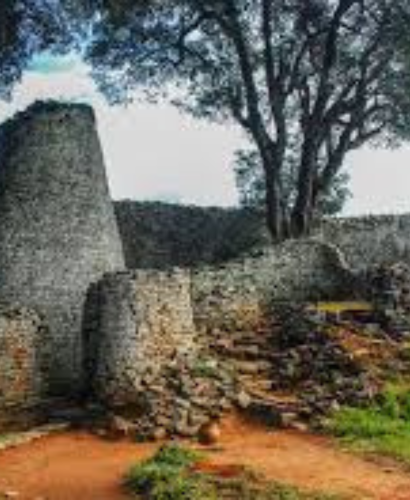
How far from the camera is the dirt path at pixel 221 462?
1769 cm

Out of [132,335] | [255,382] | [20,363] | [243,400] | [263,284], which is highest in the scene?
[263,284]

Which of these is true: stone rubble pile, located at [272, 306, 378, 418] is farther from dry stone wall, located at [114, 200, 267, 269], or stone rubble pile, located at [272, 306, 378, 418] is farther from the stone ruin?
dry stone wall, located at [114, 200, 267, 269]

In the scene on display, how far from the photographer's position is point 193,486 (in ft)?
55.8

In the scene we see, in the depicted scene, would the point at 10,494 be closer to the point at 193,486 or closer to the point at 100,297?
the point at 193,486

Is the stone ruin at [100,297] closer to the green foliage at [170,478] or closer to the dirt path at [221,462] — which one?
the dirt path at [221,462]

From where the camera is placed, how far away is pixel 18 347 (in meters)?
22.8

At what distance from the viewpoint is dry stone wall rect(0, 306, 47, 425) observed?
22438 millimetres

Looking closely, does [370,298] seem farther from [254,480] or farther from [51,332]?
[254,480]

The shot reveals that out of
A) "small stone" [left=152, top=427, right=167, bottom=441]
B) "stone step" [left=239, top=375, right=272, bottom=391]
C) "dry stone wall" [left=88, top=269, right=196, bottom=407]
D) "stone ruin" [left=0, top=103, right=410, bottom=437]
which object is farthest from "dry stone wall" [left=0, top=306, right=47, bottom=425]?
"stone step" [left=239, top=375, right=272, bottom=391]

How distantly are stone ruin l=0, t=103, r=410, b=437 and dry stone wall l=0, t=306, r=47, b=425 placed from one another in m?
0.02

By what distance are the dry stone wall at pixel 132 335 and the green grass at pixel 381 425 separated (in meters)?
2.89

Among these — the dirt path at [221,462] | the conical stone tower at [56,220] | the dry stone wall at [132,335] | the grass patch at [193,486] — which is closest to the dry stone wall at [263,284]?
the conical stone tower at [56,220]

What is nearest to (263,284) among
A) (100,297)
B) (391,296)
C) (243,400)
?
(391,296)

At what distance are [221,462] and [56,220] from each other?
25.7 feet
